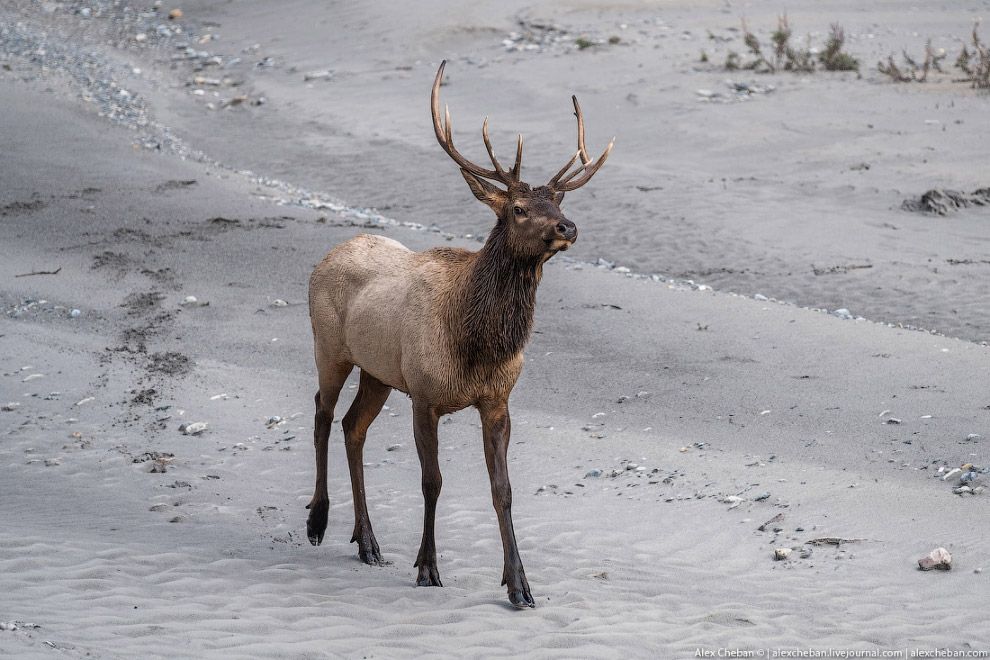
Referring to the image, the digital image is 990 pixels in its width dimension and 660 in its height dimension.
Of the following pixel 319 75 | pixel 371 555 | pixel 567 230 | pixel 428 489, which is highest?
pixel 567 230

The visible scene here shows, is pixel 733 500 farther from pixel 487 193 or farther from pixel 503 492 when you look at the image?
pixel 487 193

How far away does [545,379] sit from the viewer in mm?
9578

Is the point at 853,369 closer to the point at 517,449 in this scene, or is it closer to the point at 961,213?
the point at 517,449

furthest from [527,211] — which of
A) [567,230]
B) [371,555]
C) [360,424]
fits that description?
[371,555]

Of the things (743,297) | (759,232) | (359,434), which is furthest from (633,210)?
(359,434)

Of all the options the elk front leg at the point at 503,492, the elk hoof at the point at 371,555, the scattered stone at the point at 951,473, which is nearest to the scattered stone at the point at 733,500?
the scattered stone at the point at 951,473

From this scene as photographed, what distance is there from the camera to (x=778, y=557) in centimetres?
620

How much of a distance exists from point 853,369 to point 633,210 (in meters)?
6.29

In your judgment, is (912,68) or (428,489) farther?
(912,68)

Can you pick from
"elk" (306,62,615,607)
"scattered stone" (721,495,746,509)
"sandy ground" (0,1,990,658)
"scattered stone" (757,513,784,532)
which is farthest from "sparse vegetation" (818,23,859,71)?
"elk" (306,62,615,607)

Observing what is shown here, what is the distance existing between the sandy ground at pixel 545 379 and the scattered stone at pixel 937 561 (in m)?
0.09

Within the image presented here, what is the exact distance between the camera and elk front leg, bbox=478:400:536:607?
561cm

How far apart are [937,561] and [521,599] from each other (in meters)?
2.35

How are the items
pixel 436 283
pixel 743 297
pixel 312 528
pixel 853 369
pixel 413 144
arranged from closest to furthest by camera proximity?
1. pixel 436 283
2. pixel 312 528
3. pixel 853 369
4. pixel 743 297
5. pixel 413 144
